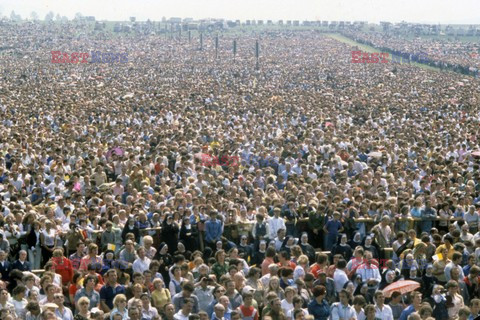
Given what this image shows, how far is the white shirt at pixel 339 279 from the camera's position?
445 inches

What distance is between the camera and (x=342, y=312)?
9.95m

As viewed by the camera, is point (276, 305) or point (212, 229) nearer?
point (276, 305)

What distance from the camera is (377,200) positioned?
15.4m

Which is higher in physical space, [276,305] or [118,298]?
[118,298]

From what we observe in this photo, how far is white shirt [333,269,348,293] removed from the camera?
11305mm

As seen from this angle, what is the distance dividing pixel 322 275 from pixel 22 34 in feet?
438

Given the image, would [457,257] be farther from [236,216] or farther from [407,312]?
[236,216]

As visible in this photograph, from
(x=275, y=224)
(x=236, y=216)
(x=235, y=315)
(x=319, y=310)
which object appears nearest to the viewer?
(x=235, y=315)

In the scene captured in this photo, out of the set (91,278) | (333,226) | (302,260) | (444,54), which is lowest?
(444,54)

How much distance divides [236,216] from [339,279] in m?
3.13

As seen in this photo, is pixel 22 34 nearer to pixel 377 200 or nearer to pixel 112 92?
pixel 112 92

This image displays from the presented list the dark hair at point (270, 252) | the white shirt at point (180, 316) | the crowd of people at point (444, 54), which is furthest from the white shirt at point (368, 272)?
the crowd of people at point (444, 54)

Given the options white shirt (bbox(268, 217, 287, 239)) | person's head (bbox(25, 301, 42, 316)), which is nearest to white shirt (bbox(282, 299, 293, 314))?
person's head (bbox(25, 301, 42, 316))

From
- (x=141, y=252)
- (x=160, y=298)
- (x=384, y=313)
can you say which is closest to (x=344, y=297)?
(x=384, y=313)
